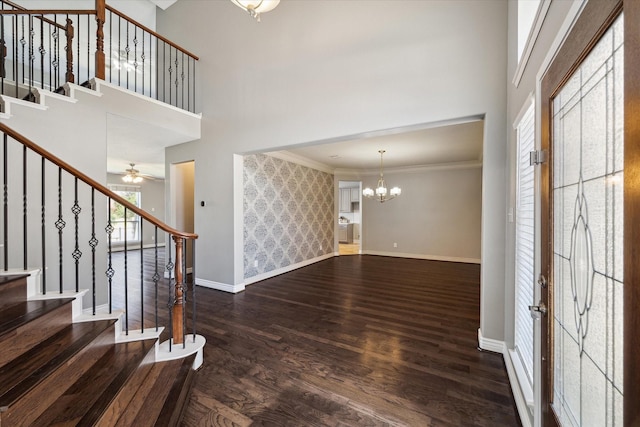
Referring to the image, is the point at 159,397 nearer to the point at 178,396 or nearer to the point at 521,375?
the point at 178,396

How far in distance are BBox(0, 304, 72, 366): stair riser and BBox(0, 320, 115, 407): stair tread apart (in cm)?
3

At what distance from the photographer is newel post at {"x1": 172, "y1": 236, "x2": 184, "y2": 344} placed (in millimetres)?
2133

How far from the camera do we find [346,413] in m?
1.73

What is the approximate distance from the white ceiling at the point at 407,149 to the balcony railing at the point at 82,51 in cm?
239

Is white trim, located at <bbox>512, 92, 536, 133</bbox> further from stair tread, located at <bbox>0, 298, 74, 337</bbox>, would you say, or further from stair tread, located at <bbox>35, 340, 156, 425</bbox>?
stair tread, located at <bbox>0, 298, 74, 337</bbox>

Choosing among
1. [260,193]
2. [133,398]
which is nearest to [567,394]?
[133,398]

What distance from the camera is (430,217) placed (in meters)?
7.01

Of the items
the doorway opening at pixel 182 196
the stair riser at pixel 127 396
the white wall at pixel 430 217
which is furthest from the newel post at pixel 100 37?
the white wall at pixel 430 217

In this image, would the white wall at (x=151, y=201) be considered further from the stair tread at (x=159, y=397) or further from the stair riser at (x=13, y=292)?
the stair tread at (x=159, y=397)

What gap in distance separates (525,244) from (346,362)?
1.69m

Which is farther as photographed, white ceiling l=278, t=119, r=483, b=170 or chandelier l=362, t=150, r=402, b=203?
chandelier l=362, t=150, r=402, b=203

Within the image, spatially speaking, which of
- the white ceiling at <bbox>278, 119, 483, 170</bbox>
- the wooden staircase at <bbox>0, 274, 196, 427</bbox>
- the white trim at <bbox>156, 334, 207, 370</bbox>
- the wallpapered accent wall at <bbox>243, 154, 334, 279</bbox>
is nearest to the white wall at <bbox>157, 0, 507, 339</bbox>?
the wallpapered accent wall at <bbox>243, 154, 334, 279</bbox>

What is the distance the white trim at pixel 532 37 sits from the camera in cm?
134

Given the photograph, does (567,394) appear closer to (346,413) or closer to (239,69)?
(346,413)
